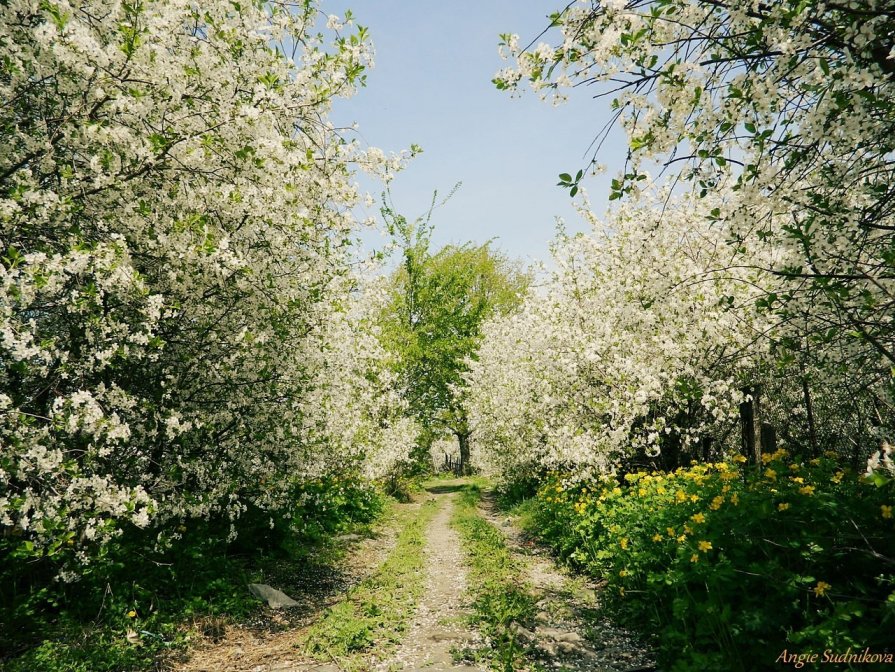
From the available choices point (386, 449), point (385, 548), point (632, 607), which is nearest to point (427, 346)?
point (386, 449)

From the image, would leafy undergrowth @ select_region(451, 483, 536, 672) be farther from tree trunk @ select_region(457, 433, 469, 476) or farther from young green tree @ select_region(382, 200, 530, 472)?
tree trunk @ select_region(457, 433, 469, 476)

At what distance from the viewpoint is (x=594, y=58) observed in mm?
4289

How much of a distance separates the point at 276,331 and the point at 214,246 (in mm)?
2123

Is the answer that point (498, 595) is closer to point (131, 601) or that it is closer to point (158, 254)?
point (131, 601)

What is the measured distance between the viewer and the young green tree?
83.9ft

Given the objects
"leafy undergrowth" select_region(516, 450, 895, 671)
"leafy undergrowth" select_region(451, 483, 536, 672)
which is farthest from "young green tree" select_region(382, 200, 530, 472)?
"leafy undergrowth" select_region(516, 450, 895, 671)

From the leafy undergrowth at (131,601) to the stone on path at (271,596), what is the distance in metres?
0.17

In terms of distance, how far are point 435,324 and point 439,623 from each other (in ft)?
74.9

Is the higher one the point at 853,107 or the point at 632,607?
the point at 853,107

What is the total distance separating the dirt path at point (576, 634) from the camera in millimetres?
5297

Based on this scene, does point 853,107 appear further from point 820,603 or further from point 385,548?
point 385,548

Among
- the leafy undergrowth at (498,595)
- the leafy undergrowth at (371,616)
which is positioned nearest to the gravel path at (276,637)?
the leafy undergrowth at (371,616)

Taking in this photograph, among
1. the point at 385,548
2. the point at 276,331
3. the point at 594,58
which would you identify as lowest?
the point at 385,548

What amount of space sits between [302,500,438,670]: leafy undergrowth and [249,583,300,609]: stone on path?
2.61 feet
